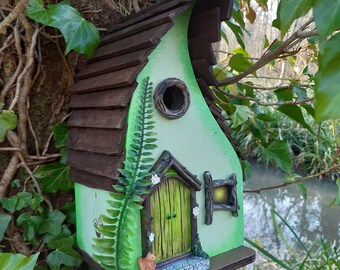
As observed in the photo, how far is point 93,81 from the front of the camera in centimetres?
64

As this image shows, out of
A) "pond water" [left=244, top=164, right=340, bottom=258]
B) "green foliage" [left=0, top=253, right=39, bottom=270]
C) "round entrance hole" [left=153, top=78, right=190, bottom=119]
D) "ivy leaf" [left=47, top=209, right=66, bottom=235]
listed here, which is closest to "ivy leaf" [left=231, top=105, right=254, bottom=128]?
"round entrance hole" [left=153, top=78, right=190, bottom=119]

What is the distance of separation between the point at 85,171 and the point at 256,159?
3.79 metres

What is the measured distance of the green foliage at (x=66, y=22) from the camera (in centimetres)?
63

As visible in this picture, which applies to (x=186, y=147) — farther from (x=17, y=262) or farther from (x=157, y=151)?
(x=17, y=262)

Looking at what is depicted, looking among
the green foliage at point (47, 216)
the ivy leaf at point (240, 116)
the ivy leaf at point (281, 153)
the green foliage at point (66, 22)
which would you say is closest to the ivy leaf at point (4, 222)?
the green foliage at point (47, 216)

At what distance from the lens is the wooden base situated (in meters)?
0.63

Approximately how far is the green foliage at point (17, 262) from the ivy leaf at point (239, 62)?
69 cm

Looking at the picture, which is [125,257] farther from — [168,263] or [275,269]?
[275,269]

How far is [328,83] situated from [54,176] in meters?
0.59

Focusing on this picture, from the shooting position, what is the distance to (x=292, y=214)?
8.77ft

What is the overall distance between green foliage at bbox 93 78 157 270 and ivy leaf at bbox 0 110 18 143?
28 centimetres

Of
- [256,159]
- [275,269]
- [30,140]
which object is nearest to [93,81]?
[30,140]

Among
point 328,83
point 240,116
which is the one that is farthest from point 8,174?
point 328,83

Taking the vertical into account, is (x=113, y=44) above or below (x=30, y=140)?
above
